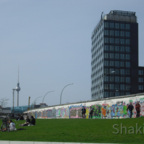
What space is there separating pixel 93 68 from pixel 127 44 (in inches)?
850

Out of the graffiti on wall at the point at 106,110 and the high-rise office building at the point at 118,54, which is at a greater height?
the high-rise office building at the point at 118,54

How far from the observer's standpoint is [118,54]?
13512 centimetres

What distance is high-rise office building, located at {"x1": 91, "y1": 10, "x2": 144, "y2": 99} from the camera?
132 meters

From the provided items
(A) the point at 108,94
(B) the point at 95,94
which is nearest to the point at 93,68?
(B) the point at 95,94

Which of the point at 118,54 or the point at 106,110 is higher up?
the point at 118,54

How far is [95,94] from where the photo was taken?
470 ft

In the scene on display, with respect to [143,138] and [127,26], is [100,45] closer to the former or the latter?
[127,26]

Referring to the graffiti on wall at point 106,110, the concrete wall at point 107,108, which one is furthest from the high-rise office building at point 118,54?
Result: the concrete wall at point 107,108

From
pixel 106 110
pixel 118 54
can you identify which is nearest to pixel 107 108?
pixel 106 110

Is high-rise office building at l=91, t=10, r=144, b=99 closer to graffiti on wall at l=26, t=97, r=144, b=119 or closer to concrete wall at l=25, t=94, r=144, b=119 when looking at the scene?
graffiti on wall at l=26, t=97, r=144, b=119

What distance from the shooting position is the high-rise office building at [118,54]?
5207 inches

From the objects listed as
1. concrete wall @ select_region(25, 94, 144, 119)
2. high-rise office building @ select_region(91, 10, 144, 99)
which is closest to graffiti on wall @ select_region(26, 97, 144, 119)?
concrete wall @ select_region(25, 94, 144, 119)

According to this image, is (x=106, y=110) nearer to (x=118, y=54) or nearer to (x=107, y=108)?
(x=107, y=108)

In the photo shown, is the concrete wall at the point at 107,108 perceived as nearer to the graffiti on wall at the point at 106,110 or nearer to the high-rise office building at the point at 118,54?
the graffiti on wall at the point at 106,110
